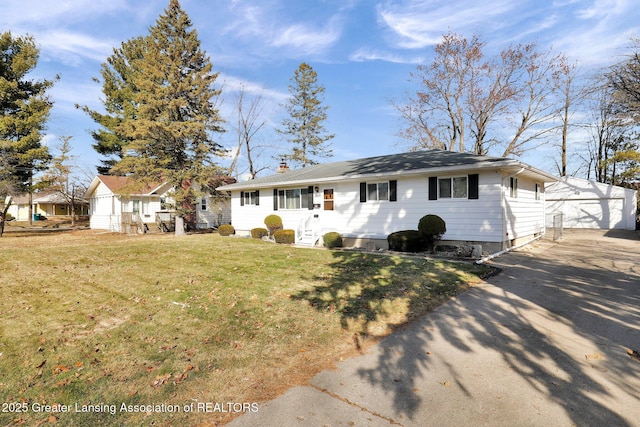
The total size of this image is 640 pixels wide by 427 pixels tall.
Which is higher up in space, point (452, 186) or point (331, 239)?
point (452, 186)

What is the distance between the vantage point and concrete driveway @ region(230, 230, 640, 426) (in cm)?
267

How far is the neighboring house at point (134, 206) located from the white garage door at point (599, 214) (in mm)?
24457

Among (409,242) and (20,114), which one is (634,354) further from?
(20,114)

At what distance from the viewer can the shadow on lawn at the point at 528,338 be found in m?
2.94

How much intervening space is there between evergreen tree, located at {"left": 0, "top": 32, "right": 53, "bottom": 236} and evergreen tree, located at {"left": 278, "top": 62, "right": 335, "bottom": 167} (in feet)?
63.6

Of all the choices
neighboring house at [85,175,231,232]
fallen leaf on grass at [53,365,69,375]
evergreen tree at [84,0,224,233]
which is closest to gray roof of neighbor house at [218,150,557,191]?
evergreen tree at [84,0,224,233]

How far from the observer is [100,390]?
10.1ft

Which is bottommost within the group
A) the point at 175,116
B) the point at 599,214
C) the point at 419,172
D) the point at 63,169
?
the point at 599,214

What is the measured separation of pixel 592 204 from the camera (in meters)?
20.6

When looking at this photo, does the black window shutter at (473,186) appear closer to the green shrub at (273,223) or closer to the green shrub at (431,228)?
the green shrub at (431,228)

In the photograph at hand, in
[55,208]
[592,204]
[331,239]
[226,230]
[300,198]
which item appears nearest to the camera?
[331,239]

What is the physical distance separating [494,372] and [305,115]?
106 feet

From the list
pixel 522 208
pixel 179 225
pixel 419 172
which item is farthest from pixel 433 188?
pixel 179 225

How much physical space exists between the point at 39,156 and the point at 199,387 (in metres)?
21.1
